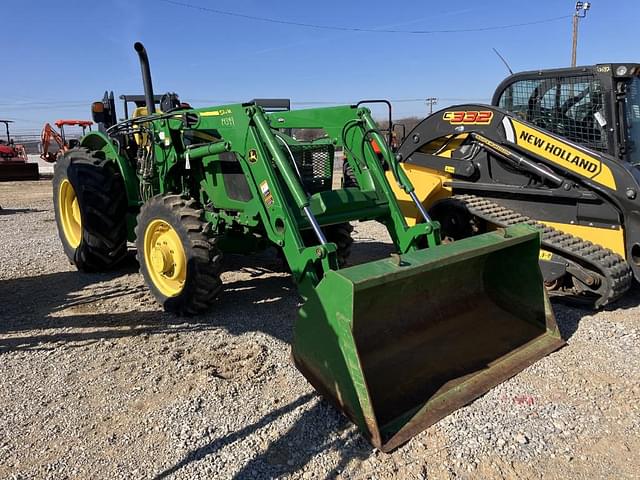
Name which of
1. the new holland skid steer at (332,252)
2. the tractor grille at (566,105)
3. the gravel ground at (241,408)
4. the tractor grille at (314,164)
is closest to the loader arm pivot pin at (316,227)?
the new holland skid steer at (332,252)

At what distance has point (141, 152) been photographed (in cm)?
545

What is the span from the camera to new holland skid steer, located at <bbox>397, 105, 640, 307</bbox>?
4.55 metres

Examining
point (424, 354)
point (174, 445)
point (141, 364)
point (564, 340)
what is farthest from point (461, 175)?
point (174, 445)

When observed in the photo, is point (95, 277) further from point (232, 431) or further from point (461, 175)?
point (461, 175)

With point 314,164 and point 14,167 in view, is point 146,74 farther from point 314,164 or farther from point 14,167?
point 14,167

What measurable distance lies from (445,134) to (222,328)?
3.42 meters

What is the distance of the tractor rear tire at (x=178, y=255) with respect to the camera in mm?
4145

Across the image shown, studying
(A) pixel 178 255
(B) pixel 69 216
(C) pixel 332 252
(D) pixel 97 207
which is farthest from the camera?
(B) pixel 69 216

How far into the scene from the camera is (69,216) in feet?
21.3

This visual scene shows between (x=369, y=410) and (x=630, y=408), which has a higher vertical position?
(x=369, y=410)

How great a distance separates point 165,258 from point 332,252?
5.91ft

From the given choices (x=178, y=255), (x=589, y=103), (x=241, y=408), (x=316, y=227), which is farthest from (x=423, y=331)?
(x=589, y=103)

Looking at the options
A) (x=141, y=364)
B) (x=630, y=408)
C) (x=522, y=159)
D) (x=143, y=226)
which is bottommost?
(x=630, y=408)

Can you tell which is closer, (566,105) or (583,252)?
(583,252)
